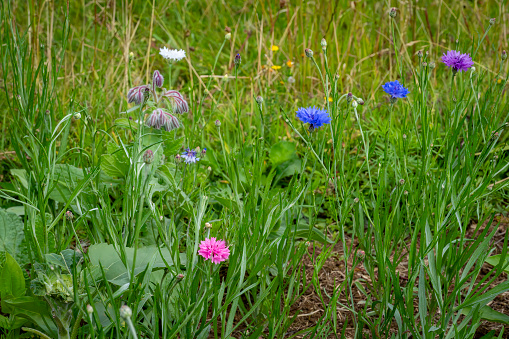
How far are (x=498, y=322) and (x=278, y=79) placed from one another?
6.33 ft

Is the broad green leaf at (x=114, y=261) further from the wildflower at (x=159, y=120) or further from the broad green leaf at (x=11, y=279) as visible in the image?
the wildflower at (x=159, y=120)

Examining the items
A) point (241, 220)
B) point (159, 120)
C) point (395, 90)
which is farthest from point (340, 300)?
point (159, 120)

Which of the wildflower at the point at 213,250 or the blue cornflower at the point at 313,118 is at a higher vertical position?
the blue cornflower at the point at 313,118

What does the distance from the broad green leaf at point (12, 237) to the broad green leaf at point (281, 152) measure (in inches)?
37.9

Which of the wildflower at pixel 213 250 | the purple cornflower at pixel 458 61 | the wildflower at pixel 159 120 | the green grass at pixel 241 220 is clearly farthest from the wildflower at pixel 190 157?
the purple cornflower at pixel 458 61

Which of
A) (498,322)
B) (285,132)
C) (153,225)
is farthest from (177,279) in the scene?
(285,132)

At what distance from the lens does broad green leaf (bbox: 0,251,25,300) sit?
110 cm

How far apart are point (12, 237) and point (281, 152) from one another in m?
1.02

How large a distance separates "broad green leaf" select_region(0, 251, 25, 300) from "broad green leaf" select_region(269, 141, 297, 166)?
3.55ft

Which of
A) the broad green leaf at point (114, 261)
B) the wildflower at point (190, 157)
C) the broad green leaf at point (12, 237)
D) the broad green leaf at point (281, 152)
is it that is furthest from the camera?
the broad green leaf at point (281, 152)

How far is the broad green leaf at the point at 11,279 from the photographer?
1096 millimetres

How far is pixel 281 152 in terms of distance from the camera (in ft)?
6.54

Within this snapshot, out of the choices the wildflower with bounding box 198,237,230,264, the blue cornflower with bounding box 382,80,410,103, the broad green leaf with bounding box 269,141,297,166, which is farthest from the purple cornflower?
the wildflower with bounding box 198,237,230,264

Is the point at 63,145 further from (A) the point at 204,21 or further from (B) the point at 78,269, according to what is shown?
(A) the point at 204,21
